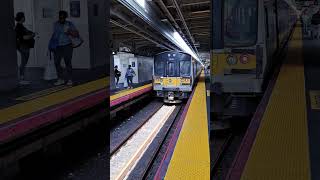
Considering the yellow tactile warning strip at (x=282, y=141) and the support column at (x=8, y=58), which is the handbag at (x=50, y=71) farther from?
the yellow tactile warning strip at (x=282, y=141)

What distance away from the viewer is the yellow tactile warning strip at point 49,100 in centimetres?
397

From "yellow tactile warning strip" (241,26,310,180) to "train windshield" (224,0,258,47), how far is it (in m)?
1.04

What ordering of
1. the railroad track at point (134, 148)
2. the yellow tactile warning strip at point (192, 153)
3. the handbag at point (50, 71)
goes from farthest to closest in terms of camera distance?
the railroad track at point (134, 148), the yellow tactile warning strip at point (192, 153), the handbag at point (50, 71)

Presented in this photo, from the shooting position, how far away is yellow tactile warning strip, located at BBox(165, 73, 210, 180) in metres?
5.34

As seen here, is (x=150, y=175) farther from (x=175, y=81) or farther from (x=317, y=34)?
(x=175, y=81)

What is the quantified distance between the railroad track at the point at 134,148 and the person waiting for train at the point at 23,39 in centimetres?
301

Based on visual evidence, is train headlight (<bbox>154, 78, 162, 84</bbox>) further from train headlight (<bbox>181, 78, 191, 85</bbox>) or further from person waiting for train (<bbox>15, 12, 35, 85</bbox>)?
person waiting for train (<bbox>15, 12, 35, 85</bbox>)

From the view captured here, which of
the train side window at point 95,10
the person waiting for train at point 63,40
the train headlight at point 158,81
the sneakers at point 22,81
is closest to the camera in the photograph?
the person waiting for train at point 63,40

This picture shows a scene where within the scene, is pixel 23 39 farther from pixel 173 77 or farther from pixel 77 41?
pixel 173 77

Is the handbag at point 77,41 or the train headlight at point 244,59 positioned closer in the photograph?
the handbag at point 77,41

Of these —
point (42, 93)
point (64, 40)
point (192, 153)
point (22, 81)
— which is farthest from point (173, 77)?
point (64, 40)

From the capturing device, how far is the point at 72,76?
381 cm

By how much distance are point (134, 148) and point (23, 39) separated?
5371 millimetres

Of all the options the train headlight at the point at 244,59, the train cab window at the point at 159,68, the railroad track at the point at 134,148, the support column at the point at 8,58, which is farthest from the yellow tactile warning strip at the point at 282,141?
the train cab window at the point at 159,68
